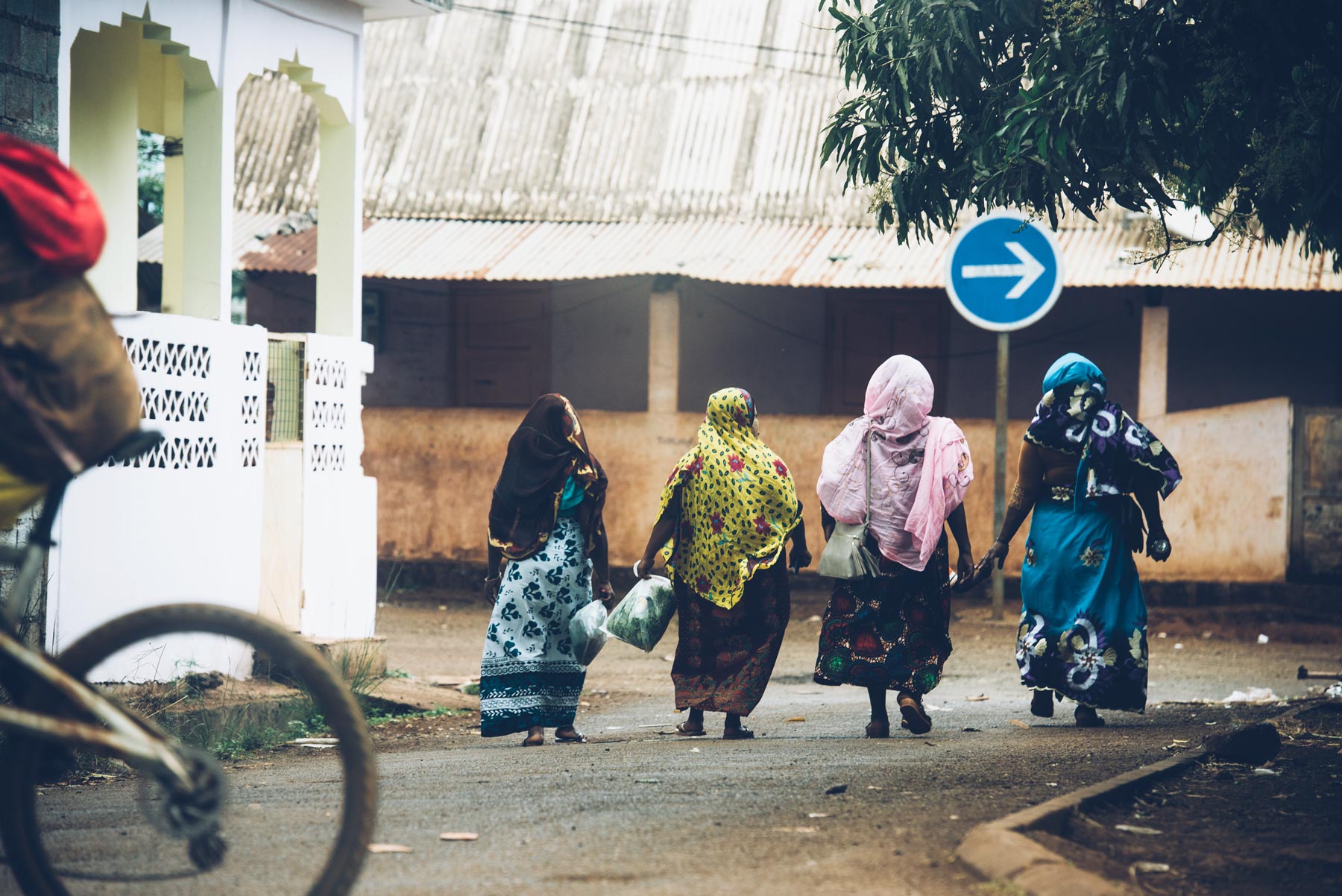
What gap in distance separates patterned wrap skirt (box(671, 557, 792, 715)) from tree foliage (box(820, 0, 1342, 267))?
5.82 feet

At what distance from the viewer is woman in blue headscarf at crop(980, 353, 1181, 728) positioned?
23.1 feet

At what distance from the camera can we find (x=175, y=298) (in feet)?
33.1

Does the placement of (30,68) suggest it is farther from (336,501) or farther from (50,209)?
(50,209)

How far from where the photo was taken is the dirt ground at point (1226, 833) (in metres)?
3.89

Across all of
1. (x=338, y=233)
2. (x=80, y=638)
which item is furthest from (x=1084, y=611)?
(x=80, y=638)

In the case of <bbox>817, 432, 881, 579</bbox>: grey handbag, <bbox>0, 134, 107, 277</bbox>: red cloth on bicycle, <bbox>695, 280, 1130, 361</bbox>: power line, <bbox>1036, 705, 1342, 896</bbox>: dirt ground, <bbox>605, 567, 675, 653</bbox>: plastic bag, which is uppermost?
<bbox>695, 280, 1130, 361</bbox>: power line

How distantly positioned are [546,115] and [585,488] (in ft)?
30.1

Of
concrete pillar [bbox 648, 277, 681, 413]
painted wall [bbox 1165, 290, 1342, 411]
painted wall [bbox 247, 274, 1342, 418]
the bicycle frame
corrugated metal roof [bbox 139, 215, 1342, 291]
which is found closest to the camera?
the bicycle frame

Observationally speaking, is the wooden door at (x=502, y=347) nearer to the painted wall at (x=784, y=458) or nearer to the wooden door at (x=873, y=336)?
the painted wall at (x=784, y=458)

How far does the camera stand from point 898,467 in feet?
A: 23.3

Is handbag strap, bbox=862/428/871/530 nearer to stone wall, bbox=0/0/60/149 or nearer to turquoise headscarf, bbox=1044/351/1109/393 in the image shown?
turquoise headscarf, bbox=1044/351/1109/393

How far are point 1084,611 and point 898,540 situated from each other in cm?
92

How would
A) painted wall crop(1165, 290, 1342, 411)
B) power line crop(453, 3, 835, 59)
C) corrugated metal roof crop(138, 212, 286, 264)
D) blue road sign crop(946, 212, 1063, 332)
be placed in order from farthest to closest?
power line crop(453, 3, 835, 59) < painted wall crop(1165, 290, 1342, 411) < corrugated metal roof crop(138, 212, 286, 264) < blue road sign crop(946, 212, 1063, 332)

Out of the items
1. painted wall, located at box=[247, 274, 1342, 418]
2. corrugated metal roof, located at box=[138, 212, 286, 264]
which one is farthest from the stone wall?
painted wall, located at box=[247, 274, 1342, 418]
